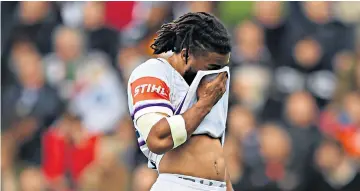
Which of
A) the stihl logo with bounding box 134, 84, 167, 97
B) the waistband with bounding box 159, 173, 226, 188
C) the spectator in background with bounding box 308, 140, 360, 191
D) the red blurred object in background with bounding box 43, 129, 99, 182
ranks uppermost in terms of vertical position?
the stihl logo with bounding box 134, 84, 167, 97

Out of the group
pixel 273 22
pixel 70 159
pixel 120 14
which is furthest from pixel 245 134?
pixel 120 14

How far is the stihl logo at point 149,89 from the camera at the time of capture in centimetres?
480

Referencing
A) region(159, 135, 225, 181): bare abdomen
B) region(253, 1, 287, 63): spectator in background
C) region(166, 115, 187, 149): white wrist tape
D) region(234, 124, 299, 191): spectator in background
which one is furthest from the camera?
region(253, 1, 287, 63): spectator in background

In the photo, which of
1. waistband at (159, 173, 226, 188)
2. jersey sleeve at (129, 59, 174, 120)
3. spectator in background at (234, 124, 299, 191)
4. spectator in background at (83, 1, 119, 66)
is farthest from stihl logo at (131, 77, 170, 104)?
spectator in background at (83, 1, 119, 66)

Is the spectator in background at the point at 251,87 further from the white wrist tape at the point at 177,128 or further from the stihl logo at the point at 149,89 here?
the white wrist tape at the point at 177,128

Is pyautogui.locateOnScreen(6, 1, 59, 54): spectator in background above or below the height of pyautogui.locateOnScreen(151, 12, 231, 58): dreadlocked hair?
below

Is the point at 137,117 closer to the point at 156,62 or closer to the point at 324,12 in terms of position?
the point at 156,62

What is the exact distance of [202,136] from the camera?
4.97 meters

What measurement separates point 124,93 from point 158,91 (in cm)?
560

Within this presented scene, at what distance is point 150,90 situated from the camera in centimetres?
480

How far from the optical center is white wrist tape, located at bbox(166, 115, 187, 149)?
4.68 meters

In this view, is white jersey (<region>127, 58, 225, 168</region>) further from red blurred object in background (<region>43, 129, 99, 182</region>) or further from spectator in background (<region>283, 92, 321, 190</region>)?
red blurred object in background (<region>43, 129, 99, 182</region>)

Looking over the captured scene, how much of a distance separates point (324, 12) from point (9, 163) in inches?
162

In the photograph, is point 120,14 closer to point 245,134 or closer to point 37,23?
point 37,23
